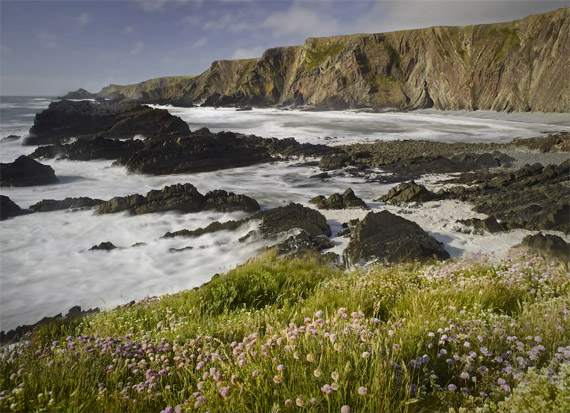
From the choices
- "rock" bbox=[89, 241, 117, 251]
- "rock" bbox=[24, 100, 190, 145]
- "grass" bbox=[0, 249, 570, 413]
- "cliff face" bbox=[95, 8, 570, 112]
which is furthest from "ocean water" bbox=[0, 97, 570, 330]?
"cliff face" bbox=[95, 8, 570, 112]

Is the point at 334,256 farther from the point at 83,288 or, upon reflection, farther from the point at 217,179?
the point at 217,179

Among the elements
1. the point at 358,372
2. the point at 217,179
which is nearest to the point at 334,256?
the point at 358,372

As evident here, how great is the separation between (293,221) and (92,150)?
25.6m

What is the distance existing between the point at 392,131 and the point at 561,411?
51.1 metres

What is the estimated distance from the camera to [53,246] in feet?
46.8

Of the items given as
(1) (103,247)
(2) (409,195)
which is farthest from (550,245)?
(1) (103,247)

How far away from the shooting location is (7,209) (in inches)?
682

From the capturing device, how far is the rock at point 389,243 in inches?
402

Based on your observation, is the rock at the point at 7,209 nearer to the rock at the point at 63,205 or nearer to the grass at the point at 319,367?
the rock at the point at 63,205

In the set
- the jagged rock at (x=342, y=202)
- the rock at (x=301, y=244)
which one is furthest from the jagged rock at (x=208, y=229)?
the jagged rock at (x=342, y=202)

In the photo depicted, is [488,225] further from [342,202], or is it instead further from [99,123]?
[99,123]

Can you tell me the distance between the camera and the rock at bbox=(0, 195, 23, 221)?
1714 centimetres

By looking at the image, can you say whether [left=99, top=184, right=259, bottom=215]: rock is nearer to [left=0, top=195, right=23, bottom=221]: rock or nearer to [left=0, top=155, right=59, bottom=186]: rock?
[left=0, top=195, right=23, bottom=221]: rock

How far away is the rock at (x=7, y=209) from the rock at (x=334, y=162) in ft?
61.7
